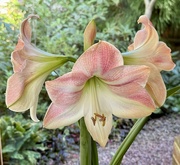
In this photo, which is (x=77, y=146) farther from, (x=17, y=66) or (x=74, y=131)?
(x=17, y=66)

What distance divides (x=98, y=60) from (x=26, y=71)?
0.10 m

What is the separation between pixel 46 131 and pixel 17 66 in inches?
49.7

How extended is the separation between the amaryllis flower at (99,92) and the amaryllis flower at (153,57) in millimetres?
57

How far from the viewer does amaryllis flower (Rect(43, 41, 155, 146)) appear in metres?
0.41

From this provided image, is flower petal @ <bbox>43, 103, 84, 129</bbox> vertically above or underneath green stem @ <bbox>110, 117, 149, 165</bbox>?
above

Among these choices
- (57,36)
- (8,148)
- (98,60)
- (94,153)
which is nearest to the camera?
(98,60)

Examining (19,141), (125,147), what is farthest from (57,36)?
(125,147)

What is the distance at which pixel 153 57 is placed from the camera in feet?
1.58

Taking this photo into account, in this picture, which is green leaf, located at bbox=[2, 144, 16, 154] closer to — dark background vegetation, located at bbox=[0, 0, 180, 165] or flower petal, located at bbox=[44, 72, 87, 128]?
dark background vegetation, located at bbox=[0, 0, 180, 165]

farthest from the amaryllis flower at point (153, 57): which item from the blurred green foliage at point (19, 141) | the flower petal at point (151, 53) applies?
the blurred green foliage at point (19, 141)

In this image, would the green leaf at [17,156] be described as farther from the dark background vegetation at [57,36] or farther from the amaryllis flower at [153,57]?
the amaryllis flower at [153,57]

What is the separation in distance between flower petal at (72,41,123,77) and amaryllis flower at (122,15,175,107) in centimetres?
7

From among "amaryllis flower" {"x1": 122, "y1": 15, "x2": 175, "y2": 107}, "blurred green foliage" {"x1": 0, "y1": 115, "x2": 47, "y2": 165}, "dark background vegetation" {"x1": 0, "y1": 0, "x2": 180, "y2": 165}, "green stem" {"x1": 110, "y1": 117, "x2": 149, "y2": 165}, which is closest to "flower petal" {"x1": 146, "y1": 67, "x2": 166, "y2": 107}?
"amaryllis flower" {"x1": 122, "y1": 15, "x2": 175, "y2": 107}

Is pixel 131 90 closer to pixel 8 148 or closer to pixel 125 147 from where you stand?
pixel 125 147
